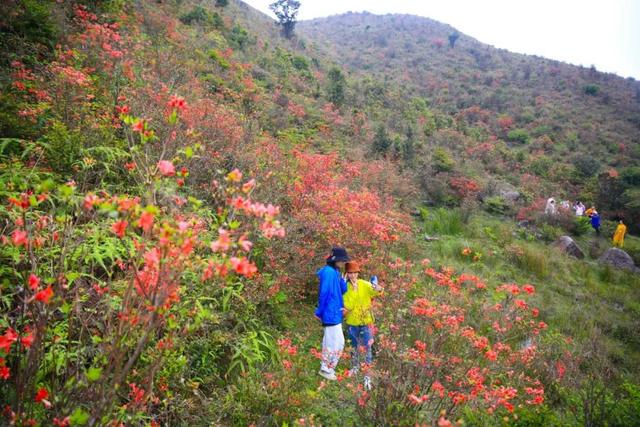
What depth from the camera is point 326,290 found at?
4340mm

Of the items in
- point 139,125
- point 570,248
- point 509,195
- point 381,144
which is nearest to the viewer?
point 139,125

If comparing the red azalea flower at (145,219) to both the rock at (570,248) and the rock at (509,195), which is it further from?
the rock at (509,195)

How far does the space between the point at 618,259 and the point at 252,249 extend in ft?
41.5

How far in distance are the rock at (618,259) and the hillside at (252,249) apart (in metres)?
0.34

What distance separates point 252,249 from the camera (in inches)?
198

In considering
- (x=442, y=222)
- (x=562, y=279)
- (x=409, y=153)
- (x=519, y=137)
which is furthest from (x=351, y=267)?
(x=519, y=137)

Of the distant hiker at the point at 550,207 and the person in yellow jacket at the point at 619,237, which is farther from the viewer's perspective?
the distant hiker at the point at 550,207

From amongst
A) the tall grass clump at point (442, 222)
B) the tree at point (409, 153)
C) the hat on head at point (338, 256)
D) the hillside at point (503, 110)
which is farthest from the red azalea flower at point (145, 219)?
the tree at point (409, 153)

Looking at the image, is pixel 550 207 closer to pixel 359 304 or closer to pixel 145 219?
pixel 359 304

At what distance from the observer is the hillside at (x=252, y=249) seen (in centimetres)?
195

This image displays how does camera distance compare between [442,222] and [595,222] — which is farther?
[595,222]

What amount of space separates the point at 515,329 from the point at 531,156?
734 inches

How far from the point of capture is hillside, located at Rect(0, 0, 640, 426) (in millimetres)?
1950

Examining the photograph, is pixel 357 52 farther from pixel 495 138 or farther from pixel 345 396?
pixel 345 396
